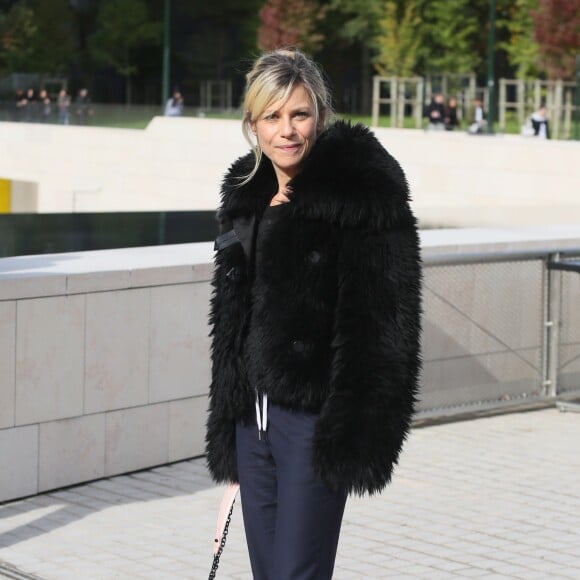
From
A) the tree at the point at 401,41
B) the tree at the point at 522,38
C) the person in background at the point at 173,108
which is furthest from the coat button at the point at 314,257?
the tree at the point at 401,41

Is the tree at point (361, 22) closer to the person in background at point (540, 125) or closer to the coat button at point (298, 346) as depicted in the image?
the person in background at point (540, 125)

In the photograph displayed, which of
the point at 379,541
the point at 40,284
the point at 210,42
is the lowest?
the point at 379,541

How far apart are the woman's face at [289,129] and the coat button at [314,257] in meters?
0.24

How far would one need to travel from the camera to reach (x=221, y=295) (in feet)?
12.0

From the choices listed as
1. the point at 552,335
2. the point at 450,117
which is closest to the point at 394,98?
the point at 450,117

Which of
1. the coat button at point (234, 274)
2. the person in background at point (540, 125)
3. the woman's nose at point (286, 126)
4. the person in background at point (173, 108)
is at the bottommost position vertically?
the coat button at point (234, 274)

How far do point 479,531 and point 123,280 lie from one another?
2287 millimetres

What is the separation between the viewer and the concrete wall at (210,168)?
21312 mm

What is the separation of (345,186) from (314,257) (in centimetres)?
19

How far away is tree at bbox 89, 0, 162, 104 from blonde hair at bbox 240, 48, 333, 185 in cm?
6778

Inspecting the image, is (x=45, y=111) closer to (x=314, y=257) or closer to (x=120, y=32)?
(x=120, y=32)

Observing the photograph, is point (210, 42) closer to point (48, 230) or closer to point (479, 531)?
point (48, 230)

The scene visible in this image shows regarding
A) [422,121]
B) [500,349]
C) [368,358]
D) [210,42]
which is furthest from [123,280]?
[210,42]

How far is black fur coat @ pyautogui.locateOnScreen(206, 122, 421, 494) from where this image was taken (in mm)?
3357
